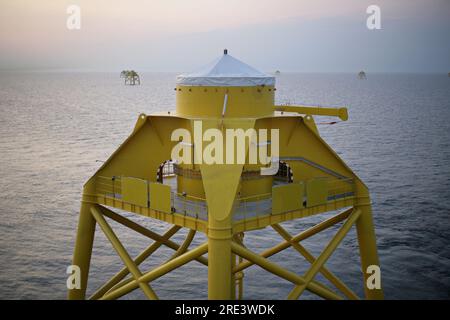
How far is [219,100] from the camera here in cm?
1712

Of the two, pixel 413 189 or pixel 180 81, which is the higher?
pixel 180 81

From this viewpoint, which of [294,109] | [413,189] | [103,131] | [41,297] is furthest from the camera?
[103,131]

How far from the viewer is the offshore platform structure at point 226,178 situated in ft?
52.6

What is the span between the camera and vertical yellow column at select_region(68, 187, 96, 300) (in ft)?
64.4

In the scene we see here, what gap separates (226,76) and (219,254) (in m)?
5.78

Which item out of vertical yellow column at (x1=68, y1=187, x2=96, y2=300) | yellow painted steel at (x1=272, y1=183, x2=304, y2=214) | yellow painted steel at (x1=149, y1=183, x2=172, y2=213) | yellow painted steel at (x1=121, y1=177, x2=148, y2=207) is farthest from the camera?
vertical yellow column at (x1=68, y1=187, x2=96, y2=300)

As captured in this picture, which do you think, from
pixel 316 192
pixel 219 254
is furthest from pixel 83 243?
pixel 316 192

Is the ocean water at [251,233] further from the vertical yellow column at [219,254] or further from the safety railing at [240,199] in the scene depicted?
the vertical yellow column at [219,254]

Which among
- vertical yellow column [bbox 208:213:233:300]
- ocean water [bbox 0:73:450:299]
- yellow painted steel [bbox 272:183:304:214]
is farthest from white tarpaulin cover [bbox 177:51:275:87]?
ocean water [bbox 0:73:450:299]

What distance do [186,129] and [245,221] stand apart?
3815 millimetres

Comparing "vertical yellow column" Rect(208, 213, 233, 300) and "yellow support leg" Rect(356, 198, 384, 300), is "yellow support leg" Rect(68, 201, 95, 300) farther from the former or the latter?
"yellow support leg" Rect(356, 198, 384, 300)

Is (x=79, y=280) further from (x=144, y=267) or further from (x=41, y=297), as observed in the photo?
(x=144, y=267)

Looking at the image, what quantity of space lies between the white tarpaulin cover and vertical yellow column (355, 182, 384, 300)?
5.52 metres
